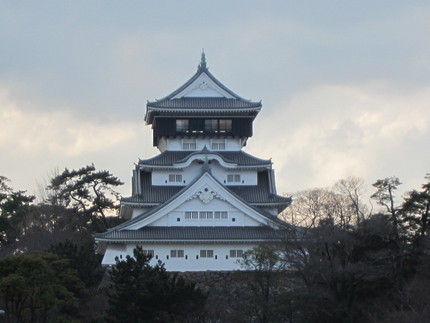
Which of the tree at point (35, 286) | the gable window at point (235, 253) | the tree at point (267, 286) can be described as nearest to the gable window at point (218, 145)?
the gable window at point (235, 253)

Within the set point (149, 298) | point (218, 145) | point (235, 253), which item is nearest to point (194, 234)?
point (235, 253)

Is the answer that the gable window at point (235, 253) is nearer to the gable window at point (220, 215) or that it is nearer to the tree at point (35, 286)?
the gable window at point (220, 215)

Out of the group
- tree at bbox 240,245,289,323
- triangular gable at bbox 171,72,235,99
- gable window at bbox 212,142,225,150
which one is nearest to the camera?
tree at bbox 240,245,289,323

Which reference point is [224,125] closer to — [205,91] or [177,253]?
[205,91]

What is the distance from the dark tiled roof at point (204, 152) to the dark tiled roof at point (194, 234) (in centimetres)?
447

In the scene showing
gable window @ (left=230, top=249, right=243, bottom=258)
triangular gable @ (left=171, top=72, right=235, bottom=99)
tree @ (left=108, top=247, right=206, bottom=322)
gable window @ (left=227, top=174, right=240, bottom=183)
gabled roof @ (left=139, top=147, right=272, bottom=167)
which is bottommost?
tree @ (left=108, top=247, right=206, bottom=322)

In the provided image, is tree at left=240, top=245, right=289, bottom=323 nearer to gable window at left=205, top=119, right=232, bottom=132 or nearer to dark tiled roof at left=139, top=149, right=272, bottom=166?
dark tiled roof at left=139, top=149, right=272, bottom=166

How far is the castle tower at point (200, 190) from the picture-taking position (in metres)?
44.4

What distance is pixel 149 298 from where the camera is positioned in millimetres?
33656

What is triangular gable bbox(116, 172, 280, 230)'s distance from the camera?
44781 mm

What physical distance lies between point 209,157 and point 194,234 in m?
5.01

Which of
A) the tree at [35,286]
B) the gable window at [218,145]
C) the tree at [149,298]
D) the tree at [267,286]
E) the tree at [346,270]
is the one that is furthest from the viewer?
the gable window at [218,145]

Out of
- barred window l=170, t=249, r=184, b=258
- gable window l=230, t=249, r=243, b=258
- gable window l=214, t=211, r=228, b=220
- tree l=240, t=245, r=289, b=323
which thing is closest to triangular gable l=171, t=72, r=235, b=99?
gable window l=214, t=211, r=228, b=220

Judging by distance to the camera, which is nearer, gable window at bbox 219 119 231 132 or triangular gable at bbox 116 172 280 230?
triangular gable at bbox 116 172 280 230
